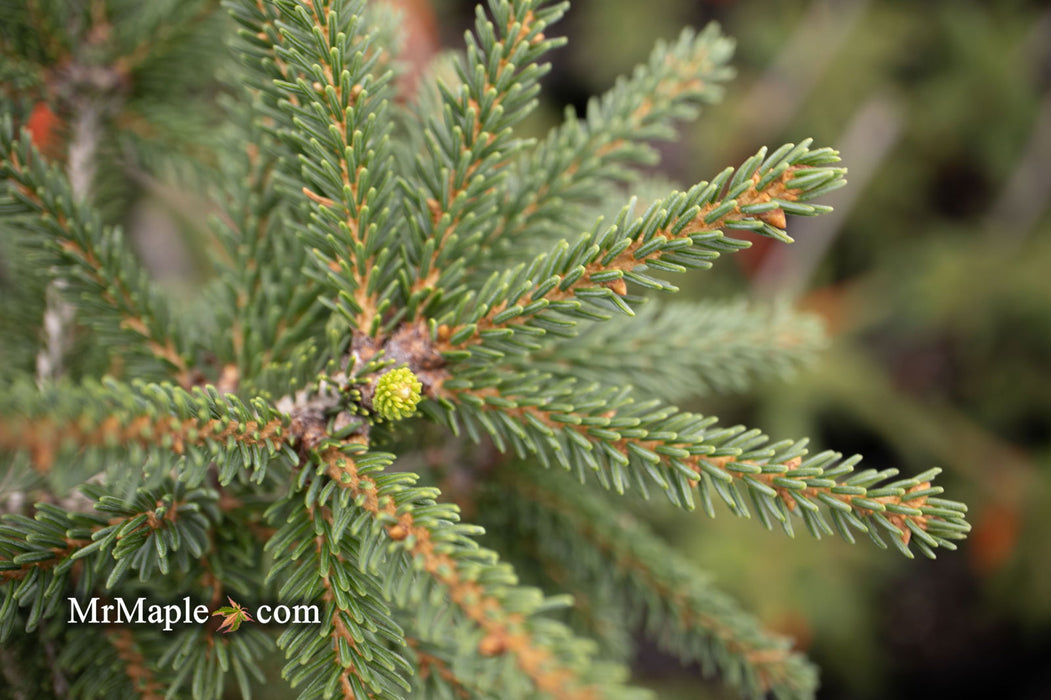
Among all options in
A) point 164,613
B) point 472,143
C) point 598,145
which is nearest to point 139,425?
point 164,613

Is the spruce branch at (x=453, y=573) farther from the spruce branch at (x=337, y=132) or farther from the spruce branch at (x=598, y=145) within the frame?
the spruce branch at (x=598, y=145)

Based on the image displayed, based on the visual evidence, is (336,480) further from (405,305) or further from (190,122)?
(190,122)

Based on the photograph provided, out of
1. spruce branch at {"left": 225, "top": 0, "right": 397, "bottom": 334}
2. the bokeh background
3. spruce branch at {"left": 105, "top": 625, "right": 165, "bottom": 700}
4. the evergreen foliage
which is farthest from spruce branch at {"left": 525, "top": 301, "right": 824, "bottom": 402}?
the bokeh background

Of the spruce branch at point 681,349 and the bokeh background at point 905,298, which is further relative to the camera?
the bokeh background at point 905,298

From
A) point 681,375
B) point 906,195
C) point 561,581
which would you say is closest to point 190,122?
point 681,375

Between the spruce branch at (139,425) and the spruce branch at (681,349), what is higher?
the spruce branch at (681,349)

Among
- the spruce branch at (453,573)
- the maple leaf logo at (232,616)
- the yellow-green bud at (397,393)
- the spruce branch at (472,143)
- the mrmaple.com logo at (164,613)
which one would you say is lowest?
the mrmaple.com logo at (164,613)

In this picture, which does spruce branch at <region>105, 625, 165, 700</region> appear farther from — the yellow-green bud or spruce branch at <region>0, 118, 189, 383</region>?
the yellow-green bud

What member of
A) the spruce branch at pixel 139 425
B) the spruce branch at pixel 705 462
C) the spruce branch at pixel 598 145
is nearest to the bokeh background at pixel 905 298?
the spruce branch at pixel 598 145
